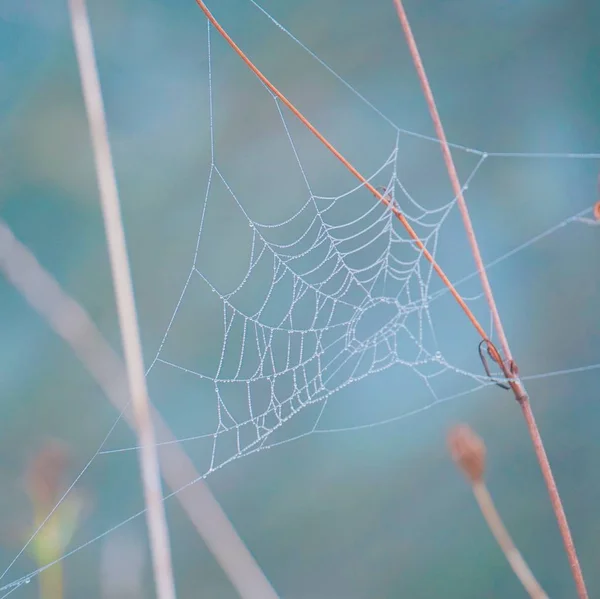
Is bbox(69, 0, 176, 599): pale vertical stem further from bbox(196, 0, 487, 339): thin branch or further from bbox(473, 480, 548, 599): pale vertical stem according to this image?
bbox(473, 480, 548, 599): pale vertical stem

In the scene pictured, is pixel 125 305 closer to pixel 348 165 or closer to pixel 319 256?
pixel 348 165

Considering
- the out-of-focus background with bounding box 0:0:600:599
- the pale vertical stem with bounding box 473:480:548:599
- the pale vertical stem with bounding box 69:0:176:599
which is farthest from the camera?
the out-of-focus background with bounding box 0:0:600:599

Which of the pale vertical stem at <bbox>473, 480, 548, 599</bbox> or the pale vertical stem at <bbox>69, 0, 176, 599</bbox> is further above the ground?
the pale vertical stem at <bbox>69, 0, 176, 599</bbox>

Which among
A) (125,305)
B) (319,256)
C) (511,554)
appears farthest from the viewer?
(319,256)

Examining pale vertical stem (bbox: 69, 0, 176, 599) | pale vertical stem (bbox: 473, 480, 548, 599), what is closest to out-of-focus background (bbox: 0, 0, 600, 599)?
pale vertical stem (bbox: 473, 480, 548, 599)

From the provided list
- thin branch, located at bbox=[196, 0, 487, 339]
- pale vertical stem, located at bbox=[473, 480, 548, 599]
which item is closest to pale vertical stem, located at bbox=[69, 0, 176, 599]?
thin branch, located at bbox=[196, 0, 487, 339]

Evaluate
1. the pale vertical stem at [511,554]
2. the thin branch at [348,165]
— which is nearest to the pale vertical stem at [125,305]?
the thin branch at [348,165]

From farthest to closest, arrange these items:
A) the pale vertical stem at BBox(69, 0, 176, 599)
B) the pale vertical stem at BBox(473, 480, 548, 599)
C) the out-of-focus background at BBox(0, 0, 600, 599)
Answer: the out-of-focus background at BBox(0, 0, 600, 599)
the pale vertical stem at BBox(473, 480, 548, 599)
the pale vertical stem at BBox(69, 0, 176, 599)

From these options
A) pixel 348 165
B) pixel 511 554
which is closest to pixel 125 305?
pixel 348 165

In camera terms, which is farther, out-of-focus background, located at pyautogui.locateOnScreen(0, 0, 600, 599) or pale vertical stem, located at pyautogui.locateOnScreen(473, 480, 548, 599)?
out-of-focus background, located at pyautogui.locateOnScreen(0, 0, 600, 599)

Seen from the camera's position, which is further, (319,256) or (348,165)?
(319,256)

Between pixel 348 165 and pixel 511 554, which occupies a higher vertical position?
pixel 348 165
